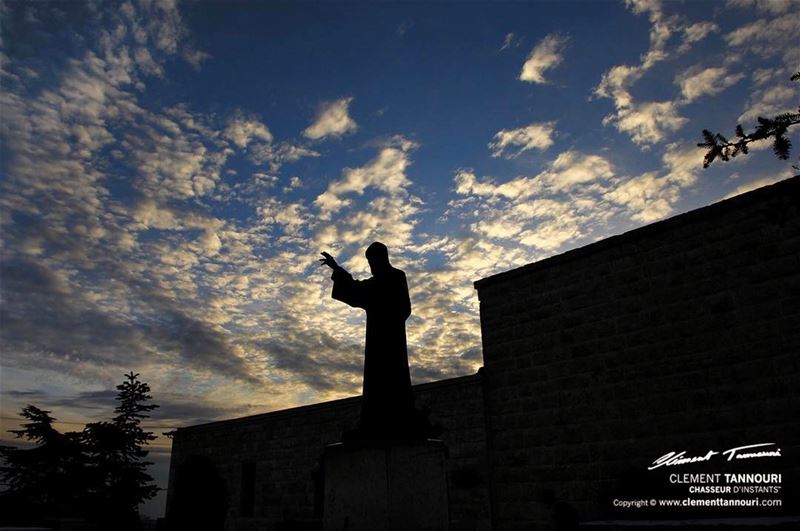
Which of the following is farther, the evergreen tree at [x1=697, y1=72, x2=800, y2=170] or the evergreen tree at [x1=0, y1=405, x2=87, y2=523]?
the evergreen tree at [x1=0, y1=405, x2=87, y2=523]

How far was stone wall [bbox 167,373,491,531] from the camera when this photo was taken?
1126cm

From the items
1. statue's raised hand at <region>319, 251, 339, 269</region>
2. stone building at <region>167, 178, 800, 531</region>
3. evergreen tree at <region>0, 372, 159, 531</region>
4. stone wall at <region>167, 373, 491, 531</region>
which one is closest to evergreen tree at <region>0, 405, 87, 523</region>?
evergreen tree at <region>0, 372, 159, 531</region>

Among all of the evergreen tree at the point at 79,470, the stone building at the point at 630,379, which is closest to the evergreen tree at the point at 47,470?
the evergreen tree at the point at 79,470

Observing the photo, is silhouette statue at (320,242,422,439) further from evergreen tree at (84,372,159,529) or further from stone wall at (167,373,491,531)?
evergreen tree at (84,372,159,529)

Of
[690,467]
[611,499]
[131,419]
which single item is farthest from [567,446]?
[131,419]

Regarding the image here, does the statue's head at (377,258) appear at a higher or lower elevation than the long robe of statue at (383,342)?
higher

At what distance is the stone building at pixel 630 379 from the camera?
8.13 m

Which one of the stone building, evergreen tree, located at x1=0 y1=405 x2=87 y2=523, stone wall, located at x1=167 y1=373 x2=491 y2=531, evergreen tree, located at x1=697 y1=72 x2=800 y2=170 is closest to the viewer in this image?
evergreen tree, located at x1=697 y1=72 x2=800 y2=170

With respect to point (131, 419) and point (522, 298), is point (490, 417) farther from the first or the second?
point (131, 419)

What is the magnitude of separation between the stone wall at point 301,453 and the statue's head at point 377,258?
6.36 metres

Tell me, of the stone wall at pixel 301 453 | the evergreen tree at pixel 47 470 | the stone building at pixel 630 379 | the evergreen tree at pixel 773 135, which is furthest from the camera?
the evergreen tree at pixel 47 470

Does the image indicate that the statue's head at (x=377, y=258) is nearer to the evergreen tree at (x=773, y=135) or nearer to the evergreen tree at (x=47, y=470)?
the evergreen tree at (x=773, y=135)

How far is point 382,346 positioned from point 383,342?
0.04m

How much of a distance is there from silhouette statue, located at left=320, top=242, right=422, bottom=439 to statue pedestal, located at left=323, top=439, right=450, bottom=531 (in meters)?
0.18
